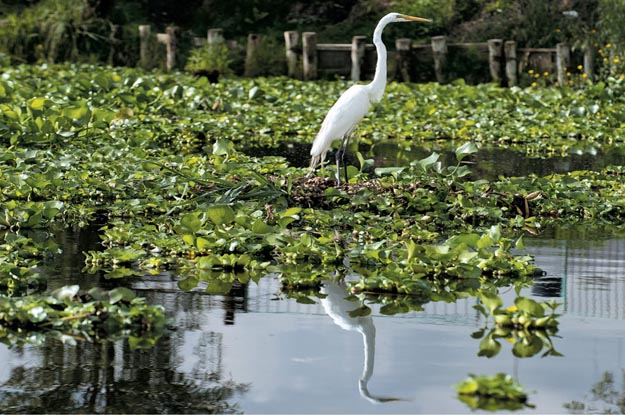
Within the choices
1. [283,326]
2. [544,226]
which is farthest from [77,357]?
[544,226]

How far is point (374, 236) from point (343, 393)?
3.54 meters

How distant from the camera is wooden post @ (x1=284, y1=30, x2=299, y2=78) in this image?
26766 millimetres

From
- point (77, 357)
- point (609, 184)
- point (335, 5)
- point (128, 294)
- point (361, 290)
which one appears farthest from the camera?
point (335, 5)

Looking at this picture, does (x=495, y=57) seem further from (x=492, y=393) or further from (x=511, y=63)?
(x=492, y=393)

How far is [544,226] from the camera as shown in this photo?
1042 cm

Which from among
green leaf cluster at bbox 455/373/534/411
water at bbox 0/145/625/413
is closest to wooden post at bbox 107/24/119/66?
water at bbox 0/145/625/413

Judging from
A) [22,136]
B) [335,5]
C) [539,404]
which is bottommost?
[539,404]

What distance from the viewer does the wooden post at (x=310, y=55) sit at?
2627 cm

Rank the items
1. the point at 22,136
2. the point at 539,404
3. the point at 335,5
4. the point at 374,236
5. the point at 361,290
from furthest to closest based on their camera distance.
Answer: the point at 335,5, the point at 22,136, the point at 374,236, the point at 361,290, the point at 539,404

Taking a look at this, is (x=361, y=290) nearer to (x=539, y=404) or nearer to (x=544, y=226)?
(x=539, y=404)

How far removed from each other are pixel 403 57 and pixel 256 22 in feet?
24.1

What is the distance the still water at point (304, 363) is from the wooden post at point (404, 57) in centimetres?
1852

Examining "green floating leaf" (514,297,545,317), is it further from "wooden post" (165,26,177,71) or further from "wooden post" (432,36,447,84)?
"wooden post" (165,26,177,71)

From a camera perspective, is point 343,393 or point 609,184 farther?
point 609,184
